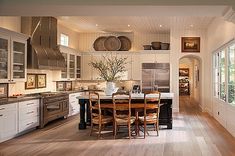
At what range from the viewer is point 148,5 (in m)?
4.50

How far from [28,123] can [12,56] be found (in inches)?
64.2

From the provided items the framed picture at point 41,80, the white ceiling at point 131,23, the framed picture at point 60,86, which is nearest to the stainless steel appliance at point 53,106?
the framed picture at point 41,80

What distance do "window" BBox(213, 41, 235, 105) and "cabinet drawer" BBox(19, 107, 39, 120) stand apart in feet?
16.0

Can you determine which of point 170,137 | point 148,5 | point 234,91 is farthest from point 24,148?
point 234,91

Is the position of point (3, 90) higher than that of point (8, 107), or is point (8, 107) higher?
point (3, 90)

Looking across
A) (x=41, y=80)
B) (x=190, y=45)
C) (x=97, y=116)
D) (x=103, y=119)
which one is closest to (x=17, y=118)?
(x=97, y=116)

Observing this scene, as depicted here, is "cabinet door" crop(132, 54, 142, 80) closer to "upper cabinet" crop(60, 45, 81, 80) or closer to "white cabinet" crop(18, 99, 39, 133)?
"upper cabinet" crop(60, 45, 81, 80)

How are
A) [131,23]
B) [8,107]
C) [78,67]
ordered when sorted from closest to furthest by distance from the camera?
[8,107]
[131,23]
[78,67]

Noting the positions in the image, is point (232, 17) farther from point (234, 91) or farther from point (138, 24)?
point (138, 24)

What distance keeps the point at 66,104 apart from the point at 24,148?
371 cm

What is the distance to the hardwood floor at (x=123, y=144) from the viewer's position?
5113 millimetres

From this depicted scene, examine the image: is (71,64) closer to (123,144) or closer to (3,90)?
(3,90)

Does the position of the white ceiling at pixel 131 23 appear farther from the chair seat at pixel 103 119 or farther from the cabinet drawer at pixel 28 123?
the chair seat at pixel 103 119

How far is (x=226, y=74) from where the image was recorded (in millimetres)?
7547
